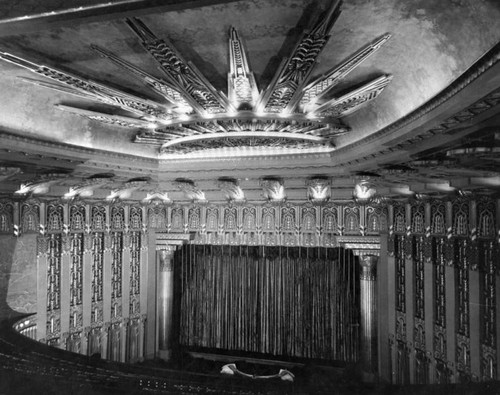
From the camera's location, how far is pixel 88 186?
9.30 metres

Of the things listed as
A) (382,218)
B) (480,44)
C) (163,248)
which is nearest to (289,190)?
(382,218)

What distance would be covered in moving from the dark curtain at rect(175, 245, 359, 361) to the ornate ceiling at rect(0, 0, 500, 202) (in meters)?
4.71

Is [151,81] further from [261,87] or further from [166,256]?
[166,256]

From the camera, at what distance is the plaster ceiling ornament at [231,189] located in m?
9.38

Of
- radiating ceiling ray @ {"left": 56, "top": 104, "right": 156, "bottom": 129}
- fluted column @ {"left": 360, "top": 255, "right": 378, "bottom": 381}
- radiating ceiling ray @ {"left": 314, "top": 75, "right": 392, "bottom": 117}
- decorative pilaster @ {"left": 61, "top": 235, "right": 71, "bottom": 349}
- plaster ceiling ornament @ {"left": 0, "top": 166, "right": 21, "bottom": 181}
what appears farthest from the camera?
fluted column @ {"left": 360, "top": 255, "right": 378, "bottom": 381}

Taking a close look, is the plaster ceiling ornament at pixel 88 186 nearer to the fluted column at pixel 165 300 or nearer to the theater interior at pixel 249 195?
the theater interior at pixel 249 195

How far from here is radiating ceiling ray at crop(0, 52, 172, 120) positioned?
3.95 m

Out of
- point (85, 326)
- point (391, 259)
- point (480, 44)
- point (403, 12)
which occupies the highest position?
point (403, 12)

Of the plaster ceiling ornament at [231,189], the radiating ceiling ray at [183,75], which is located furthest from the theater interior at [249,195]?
the plaster ceiling ornament at [231,189]

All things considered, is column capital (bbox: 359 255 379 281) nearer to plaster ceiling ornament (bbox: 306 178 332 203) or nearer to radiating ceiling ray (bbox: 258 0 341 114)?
plaster ceiling ornament (bbox: 306 178 332 203)

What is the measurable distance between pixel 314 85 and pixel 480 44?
1687 millimetres

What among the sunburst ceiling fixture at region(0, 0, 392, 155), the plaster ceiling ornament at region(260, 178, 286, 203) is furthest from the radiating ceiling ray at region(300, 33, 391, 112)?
the plaster ceiling ornament at region(260, 178, 286, 203)

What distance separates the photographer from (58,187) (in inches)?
360

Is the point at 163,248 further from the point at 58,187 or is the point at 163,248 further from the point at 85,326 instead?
the point at 58,187
